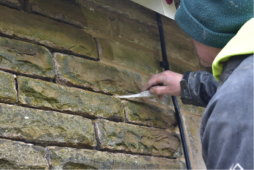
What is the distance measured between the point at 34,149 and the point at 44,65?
401mm

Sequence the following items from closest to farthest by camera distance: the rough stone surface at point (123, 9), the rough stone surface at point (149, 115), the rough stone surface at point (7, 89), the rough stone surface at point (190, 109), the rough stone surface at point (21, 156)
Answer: the rough stone surface at point (21, 156), the rough stone surface at point (7, 89), the rough stone surface at point (149, 115), the rough stone surface at point (123, 9), the rough stone surface at point (190, 109)

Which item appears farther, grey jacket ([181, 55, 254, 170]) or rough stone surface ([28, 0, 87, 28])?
rough stone surface ([28, 0, 87, 28])

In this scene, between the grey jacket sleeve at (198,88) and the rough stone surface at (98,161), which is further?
the grey jacket sleeve at (198,88)

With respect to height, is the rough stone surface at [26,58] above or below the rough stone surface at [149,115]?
above

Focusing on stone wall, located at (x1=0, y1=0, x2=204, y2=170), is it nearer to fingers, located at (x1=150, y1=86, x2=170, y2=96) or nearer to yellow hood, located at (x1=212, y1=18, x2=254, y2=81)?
fingers, located at (x1=150, y1=86, x2=170, y2=96)

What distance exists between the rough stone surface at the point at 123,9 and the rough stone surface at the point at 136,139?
70cm

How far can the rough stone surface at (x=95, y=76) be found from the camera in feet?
4.85

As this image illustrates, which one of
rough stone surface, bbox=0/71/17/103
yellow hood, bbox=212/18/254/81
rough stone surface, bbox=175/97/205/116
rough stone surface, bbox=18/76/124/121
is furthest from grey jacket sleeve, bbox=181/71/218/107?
rough stone surface, bbox=0/71/17/103

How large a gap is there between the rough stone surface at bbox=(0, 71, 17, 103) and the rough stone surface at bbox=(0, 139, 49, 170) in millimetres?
177

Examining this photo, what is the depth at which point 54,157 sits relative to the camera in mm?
1236

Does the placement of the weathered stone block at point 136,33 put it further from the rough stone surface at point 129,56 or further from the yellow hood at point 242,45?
the yellow hood at point 242,45

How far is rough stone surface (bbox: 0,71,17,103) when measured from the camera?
1.23m

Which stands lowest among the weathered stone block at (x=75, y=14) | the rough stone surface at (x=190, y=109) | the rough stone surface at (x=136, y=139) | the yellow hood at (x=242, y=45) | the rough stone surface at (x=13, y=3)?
the rough stone surface at (x=190, y=109)

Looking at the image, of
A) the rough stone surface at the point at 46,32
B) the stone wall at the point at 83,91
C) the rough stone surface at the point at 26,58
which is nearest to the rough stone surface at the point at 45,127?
the stone wall at the point at 83,91
